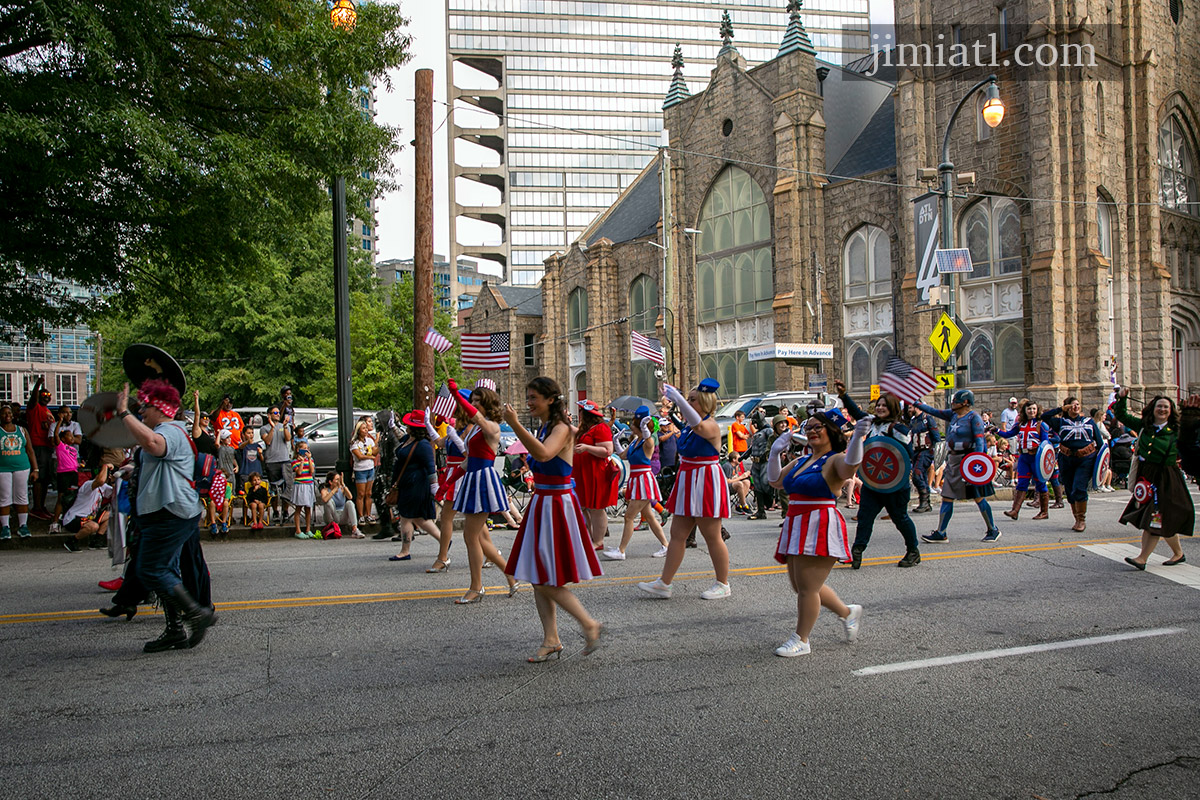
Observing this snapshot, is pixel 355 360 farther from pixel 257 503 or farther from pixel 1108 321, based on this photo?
pixel 1108 321

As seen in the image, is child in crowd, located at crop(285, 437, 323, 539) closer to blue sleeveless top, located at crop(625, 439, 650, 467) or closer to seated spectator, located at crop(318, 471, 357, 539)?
seated spectator, located at crop(318, 471, 357, 539)

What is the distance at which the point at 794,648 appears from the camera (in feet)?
18.3

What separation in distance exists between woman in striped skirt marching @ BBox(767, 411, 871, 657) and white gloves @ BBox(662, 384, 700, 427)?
1038 millimetres

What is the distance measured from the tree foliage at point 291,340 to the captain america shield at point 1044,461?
26691 mm

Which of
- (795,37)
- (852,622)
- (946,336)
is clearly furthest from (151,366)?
(795,37)

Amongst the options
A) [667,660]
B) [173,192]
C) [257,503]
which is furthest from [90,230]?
[667,660]

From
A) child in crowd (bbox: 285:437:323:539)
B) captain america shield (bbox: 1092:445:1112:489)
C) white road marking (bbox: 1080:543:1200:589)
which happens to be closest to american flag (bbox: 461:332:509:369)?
child in crowd (bbox: 285:437:323:539)

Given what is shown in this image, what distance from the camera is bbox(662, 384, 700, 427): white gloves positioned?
6.59 m

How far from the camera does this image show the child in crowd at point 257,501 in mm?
13562

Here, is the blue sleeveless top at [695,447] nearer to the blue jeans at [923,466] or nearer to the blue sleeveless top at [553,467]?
the blue sleeveless top at [553,467]

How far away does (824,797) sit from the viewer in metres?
3.58

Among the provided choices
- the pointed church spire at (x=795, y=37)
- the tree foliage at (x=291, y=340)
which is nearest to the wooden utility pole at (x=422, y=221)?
the tree foliage at (x=291, y=340)

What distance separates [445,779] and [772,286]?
3506 centimetres

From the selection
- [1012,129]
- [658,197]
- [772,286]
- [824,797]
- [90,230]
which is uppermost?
[658,197]
